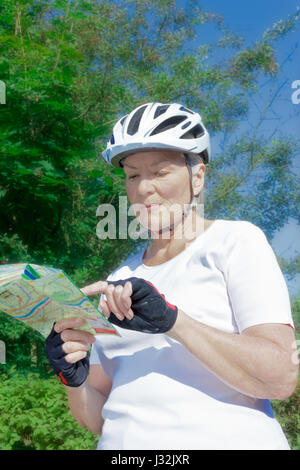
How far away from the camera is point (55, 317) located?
1.52m

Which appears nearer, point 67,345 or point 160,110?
point 67,345

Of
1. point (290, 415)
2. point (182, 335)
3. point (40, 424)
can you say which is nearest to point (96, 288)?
point (182, 335)

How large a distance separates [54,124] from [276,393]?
300 inches

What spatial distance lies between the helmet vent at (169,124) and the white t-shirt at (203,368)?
1.49 feet

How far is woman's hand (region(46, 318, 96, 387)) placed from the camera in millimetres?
1550

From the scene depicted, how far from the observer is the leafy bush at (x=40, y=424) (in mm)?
4645

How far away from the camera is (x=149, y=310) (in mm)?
1267

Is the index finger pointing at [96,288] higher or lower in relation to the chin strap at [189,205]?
lower

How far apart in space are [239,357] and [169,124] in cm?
96

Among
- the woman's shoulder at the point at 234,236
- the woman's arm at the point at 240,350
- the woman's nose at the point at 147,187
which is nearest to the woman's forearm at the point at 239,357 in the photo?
the woman's arm at the point at 240,350

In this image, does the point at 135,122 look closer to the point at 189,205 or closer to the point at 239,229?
the point at 189,205

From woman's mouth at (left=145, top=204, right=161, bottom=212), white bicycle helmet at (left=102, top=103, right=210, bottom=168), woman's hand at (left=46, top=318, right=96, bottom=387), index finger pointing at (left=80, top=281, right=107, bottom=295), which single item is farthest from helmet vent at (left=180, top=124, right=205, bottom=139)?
woman's hand at (left=46, top=318, right=96, bottom=387)

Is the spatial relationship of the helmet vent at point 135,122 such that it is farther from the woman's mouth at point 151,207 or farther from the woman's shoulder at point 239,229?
the woman's shoulder at point 239,229

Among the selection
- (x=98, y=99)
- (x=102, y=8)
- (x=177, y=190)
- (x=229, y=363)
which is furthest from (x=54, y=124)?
(x=229, y=363)
